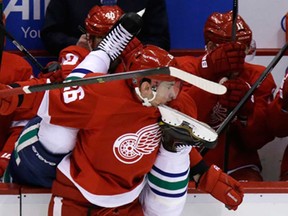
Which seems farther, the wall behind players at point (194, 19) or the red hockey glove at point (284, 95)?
the wall behind players at point (194, 19)

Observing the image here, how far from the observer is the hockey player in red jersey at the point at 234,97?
8.46 ft

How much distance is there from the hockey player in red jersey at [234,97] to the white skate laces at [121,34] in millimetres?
434

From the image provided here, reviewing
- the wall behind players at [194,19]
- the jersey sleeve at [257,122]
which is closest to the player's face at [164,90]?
the jersey sleeve at [257,122]

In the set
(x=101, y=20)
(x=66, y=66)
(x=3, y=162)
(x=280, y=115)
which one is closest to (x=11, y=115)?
(x=3, y=162)

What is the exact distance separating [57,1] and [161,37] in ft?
1.38

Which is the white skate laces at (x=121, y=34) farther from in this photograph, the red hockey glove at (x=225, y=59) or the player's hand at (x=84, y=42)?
the player's hand at (x=84, y=42)

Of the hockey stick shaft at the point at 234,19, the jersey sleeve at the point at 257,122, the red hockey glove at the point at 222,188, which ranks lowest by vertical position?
the jersey sleeve at the point at 257,122

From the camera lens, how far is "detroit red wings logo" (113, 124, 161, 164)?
2.12 meters

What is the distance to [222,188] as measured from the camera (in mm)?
2246

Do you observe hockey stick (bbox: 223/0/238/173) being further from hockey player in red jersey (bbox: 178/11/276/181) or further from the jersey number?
the jersey number

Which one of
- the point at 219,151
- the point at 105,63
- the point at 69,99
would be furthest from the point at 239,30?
the point at 69,99

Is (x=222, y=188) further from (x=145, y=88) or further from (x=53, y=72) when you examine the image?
(x=53, y=72)

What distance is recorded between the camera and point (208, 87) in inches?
74.2

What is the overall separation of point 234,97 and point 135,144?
571 mm
